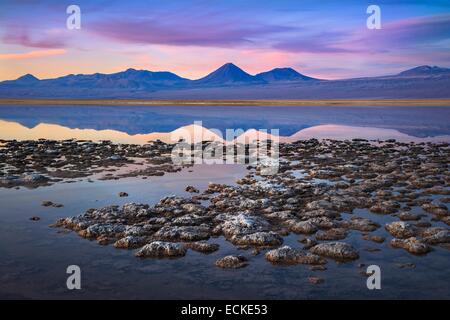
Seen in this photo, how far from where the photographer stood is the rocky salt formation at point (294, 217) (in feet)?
31.7

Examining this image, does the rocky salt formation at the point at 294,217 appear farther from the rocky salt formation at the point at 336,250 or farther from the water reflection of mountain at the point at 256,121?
the water reflection of mountain at the point at 256,121

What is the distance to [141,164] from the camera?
21141 millimetres

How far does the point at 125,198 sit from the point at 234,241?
516 cm

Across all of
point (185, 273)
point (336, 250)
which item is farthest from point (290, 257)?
point (185, 273)

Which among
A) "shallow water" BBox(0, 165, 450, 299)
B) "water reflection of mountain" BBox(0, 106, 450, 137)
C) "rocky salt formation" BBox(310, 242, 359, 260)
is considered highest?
"water reflection of mountain" BBox(0, 106, 450, 137)

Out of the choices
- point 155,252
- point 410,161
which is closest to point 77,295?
point 155,252

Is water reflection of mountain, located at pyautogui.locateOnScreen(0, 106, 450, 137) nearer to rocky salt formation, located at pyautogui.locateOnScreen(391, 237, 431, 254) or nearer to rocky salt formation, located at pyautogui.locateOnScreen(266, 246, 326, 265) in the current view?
rocky salt formation, located at pyautogui.locateOnScreen(391, 237, 431, 254)

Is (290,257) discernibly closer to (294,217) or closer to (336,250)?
(336,250)

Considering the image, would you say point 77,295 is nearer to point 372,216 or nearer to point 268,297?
point 268,297

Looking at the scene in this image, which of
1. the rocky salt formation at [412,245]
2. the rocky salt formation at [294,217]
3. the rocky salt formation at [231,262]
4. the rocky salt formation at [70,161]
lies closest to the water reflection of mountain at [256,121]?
the rocky salt formation at [70,161]

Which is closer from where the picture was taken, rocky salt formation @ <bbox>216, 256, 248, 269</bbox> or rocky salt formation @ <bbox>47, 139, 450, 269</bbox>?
rocky salt formation @ <bbox>216, 256, 248, 269</bbox>

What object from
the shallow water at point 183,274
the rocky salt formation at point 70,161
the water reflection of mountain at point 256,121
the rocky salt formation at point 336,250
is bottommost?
the shallow water at point 183,274

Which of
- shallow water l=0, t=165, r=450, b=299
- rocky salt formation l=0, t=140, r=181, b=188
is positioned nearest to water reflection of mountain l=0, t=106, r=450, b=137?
rocky salt formation l=0, t=140, r=181, b=188

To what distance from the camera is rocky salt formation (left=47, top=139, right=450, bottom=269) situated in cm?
966
